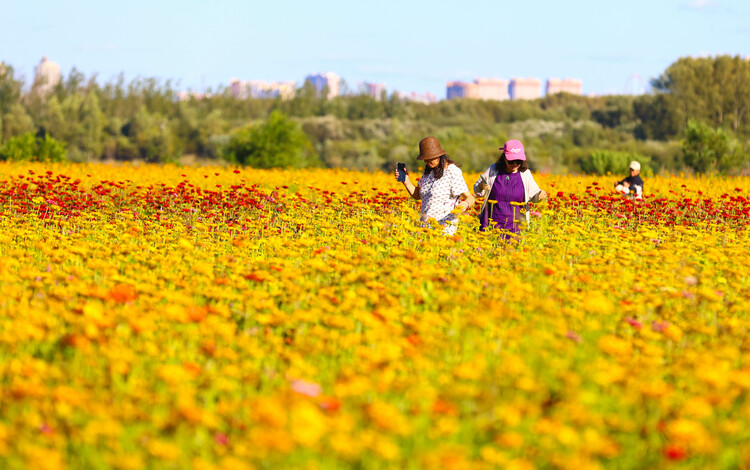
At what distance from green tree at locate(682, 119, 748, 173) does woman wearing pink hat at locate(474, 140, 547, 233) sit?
2100 cm

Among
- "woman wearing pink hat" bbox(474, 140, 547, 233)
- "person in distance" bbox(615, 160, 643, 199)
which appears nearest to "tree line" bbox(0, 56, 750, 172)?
"person in distance" bbox(615, 160, 643, 199)

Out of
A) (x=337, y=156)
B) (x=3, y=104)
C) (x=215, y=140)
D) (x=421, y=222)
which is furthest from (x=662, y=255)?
(x=3, y=104)

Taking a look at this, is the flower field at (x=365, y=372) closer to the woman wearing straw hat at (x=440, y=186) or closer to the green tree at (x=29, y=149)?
the woman wearing straw hat at (x=440, y=186)

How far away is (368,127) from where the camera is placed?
2350 inches

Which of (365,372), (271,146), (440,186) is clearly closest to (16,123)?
(271,146)

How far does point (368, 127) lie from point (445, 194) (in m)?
53.0

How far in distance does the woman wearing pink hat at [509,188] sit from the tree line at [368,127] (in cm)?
2026

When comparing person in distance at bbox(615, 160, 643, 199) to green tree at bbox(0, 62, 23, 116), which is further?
green tree at bbox(0, 62, 23, 116)

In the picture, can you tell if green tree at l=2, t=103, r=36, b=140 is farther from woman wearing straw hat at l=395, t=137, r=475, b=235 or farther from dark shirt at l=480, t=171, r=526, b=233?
dark shirt at l=480, t=171, r=526, b=233

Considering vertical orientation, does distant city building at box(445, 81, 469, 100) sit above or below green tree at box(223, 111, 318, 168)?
above

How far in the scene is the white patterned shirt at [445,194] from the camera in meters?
7.35

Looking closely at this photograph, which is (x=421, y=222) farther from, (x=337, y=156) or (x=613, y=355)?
(x=337, y=156)

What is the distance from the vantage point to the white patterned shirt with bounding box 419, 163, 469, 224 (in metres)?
7.35

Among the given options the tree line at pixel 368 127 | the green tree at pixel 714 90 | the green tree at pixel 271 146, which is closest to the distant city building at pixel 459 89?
the tree line at pixel 368 127
